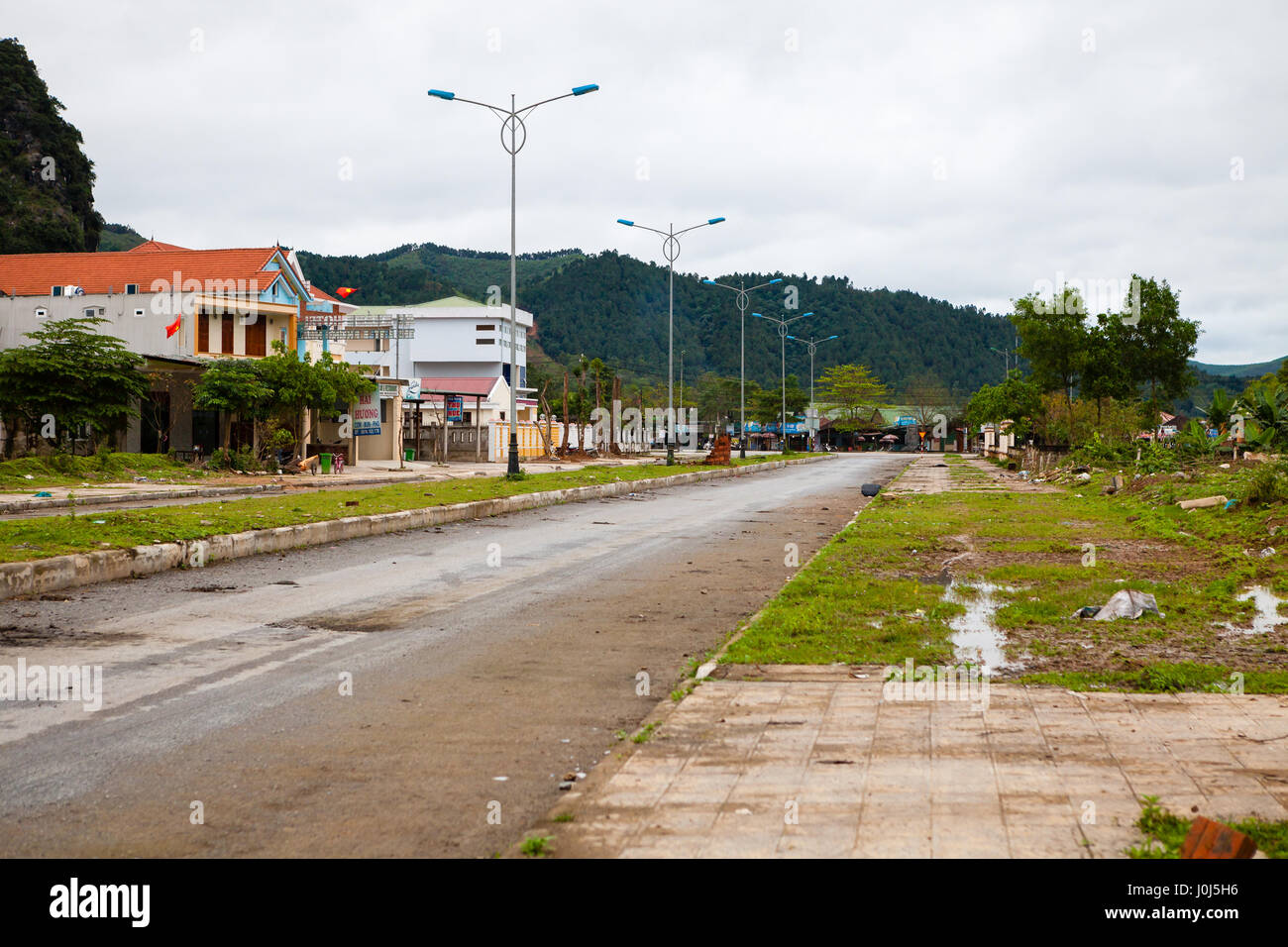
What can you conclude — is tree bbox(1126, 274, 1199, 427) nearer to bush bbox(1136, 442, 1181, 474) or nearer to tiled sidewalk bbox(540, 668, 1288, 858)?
bush bbox(1136, 442, 1181, 474)

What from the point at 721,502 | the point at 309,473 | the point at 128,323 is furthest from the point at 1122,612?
the point at 128,323

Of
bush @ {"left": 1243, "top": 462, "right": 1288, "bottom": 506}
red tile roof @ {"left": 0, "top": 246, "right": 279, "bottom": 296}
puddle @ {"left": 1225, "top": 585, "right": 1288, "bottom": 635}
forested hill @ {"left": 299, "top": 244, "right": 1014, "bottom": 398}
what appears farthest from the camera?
forested hill @ {"left": 299, "top": 244, "right": 1014, "bottom": 398}

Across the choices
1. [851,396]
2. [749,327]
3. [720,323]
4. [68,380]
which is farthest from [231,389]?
[749,327]

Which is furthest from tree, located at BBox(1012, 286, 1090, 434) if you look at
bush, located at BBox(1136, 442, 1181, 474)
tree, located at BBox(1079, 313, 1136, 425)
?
bush, located at BBox(1136, 442, 1181, 474)

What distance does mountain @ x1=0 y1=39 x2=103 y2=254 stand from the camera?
7044 centimetres

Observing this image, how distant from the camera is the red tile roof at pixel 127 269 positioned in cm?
5141

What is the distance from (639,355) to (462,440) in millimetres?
101669

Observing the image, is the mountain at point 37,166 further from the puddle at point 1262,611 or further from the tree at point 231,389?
the puddle at point 1262,611

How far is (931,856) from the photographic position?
147 inches

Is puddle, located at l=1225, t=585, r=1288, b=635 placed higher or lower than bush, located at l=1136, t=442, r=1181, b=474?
lower

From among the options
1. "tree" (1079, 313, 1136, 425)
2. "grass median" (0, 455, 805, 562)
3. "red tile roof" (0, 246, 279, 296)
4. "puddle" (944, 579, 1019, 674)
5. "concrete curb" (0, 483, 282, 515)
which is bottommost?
"puddle" (944, 579, 1019, 674)

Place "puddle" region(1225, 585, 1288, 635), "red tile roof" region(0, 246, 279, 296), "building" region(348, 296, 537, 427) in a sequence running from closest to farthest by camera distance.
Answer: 1. "puddle" region(1225, 585, 1288, 635)
2. "red tile roof" region(0, 246, 279, 296)
3. "building" region(348, 296, 537, 427)

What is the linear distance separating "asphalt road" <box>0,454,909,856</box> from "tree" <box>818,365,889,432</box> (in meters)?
112

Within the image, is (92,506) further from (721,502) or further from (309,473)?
(309,473)
